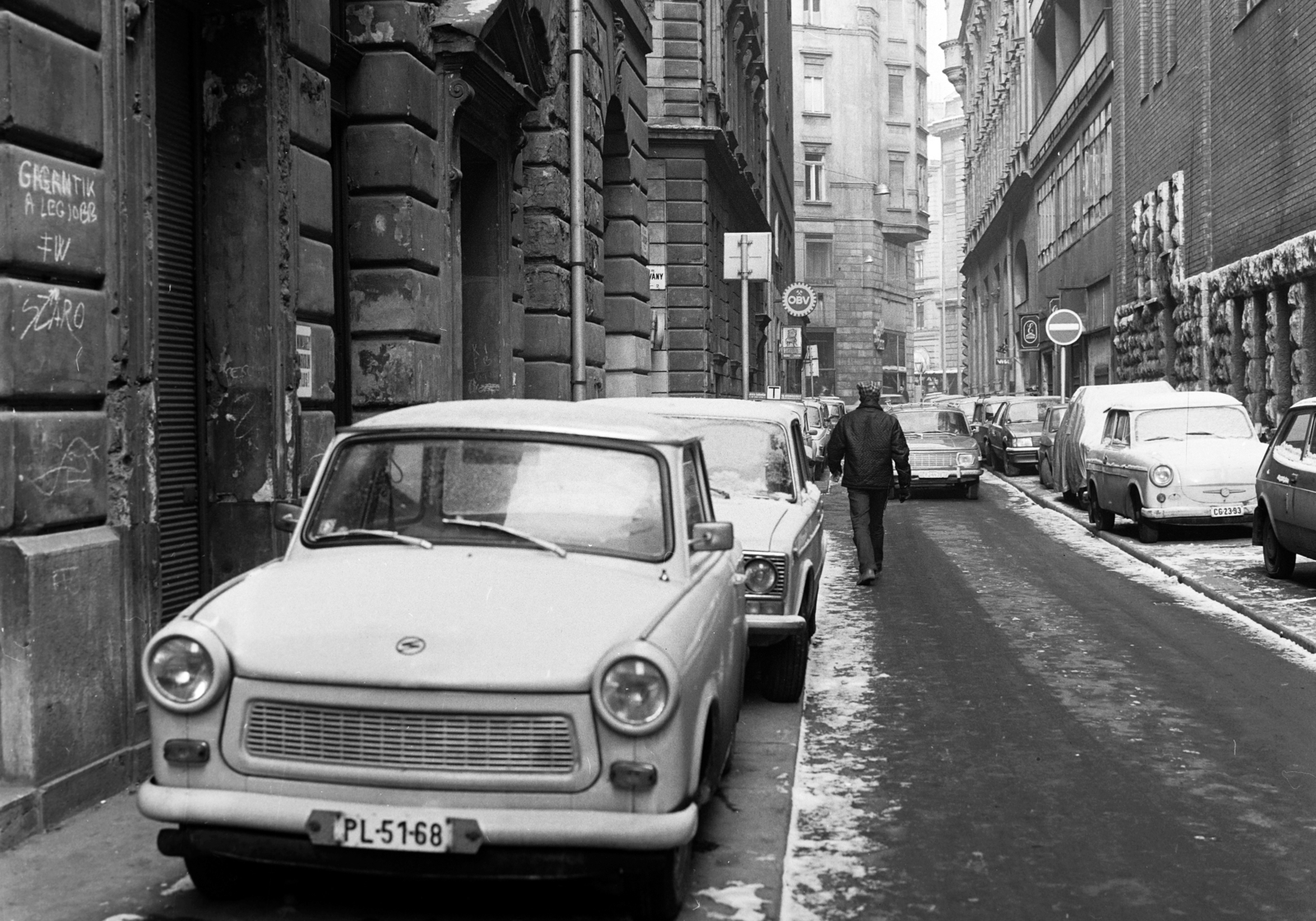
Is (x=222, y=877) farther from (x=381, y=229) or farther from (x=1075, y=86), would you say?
(x=1075, y=86)

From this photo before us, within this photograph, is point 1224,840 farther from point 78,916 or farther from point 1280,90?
point 1280,90

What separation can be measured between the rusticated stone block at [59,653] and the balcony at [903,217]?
3414 inches

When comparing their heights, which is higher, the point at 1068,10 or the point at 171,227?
the point at 1068,10

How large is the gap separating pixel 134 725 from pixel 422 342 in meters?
6.53

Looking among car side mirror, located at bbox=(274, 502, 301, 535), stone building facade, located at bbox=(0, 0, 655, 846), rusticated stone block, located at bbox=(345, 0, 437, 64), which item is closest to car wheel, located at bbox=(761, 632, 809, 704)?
stone building facade, located at bbox=(0, 0, 655, 846)

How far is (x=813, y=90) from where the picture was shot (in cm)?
8938

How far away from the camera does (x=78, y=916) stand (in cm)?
513

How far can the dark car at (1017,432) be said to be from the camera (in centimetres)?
3180

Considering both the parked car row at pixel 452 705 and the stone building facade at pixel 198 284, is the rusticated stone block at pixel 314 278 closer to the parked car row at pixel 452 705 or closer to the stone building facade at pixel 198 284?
the stone building facade at pixel 198 284

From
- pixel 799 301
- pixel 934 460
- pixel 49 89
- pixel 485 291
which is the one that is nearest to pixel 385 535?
pixel 49 89

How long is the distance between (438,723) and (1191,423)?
15832 millimetres

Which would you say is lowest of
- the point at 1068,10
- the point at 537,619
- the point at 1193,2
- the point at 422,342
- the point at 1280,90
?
the point at 537,619

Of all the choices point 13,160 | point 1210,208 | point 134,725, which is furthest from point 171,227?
point 1210,208

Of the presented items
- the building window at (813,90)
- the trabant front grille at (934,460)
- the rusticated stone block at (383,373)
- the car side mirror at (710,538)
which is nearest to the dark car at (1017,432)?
the trabant front grille at (934,460)
